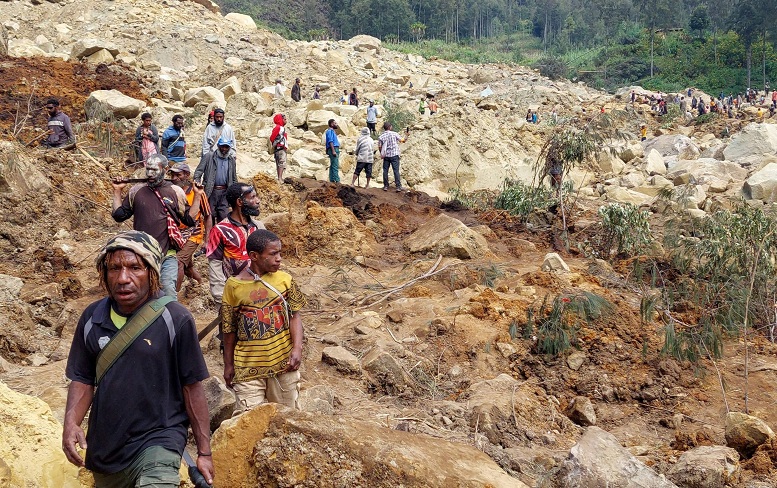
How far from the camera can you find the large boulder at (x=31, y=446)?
101 inches

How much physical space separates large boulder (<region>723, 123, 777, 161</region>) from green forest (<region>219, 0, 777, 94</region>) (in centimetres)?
2997

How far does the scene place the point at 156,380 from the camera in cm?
212

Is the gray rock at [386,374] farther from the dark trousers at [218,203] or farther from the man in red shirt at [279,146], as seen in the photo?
the man in red shirt at [279,146]

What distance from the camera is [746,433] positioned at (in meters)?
3.96

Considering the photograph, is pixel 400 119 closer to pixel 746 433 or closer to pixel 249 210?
pixel 249 210

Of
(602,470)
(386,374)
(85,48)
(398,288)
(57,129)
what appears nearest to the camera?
(602,470)

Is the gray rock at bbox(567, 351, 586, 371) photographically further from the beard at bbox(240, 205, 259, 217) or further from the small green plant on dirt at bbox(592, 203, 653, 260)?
the small green plant on dirt at bbox(592, 203, 653, 260)

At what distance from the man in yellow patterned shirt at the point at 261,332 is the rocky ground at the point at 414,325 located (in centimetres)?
30

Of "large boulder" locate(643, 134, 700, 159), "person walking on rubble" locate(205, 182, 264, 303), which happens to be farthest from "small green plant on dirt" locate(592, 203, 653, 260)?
"large boulder" locate(643, 134, 700, 159)

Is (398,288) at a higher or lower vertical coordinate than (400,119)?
lower

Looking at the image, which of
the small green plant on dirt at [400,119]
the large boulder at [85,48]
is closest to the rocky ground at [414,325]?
the small green plant on dirt at [400,119]

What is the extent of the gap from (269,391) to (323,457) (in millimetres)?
786

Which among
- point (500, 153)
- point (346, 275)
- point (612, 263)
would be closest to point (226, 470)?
point (346, 275)

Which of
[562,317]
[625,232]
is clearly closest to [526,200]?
[625,232]
